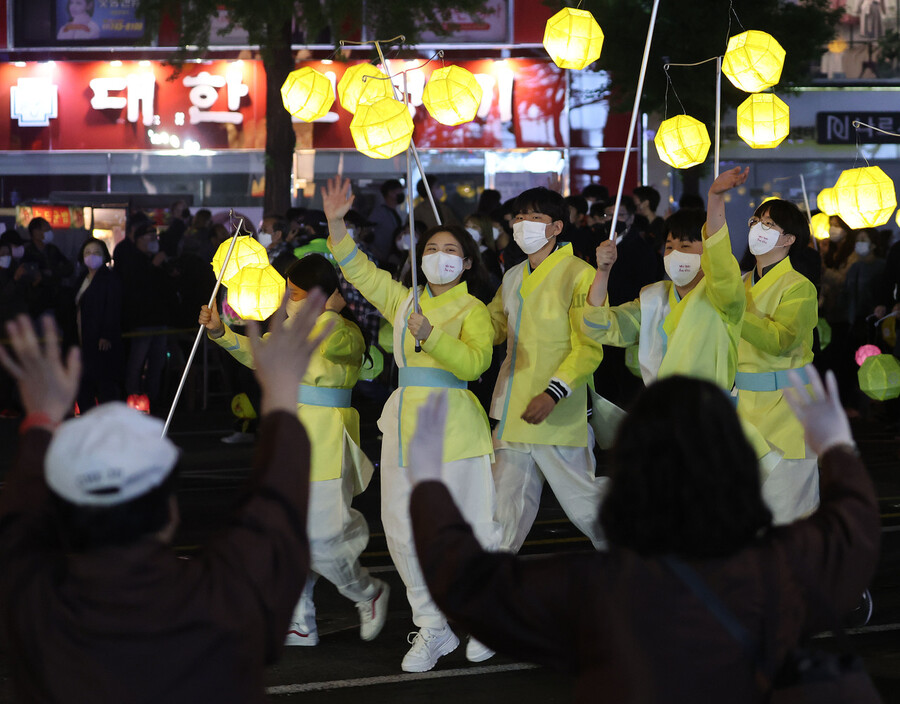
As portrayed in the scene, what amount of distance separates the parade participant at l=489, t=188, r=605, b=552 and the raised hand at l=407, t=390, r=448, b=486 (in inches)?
126

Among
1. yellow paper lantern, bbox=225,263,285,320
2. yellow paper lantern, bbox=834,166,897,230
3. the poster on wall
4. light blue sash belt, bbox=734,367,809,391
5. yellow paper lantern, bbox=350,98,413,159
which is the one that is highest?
the poster on wall

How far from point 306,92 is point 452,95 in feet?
3.04

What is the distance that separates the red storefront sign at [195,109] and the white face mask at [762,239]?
15.1 m

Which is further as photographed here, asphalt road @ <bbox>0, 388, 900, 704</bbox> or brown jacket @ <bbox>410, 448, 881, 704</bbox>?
asphalt road @ <bbox>0, 388, 900, 704</bbox>

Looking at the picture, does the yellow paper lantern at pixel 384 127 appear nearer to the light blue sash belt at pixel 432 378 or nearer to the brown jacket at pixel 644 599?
the light blue sash belt at pixel 432 378

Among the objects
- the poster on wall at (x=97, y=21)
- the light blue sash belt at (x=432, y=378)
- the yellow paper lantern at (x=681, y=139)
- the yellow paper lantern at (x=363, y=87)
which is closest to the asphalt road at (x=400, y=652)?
the light blue sash belt at (x=432, y=378)

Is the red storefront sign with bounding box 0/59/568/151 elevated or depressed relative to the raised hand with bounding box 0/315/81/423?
elevated

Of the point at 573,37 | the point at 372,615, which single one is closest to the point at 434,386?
the point at 372,615

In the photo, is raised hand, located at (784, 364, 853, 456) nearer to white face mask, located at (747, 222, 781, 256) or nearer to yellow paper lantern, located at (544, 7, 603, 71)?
white face mask, located at (747, 222, 781, 256)

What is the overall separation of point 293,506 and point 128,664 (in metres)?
0.40

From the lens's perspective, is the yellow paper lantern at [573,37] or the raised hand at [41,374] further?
the yellow paper lantern at [573,37]

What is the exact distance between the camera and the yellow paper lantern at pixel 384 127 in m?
5.95

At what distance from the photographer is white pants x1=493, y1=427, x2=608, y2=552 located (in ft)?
18.8

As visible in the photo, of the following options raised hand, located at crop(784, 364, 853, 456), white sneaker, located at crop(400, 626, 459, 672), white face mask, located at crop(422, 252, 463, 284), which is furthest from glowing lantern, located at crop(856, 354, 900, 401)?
raised hand, located at crop(784, 364, 853, 456)
